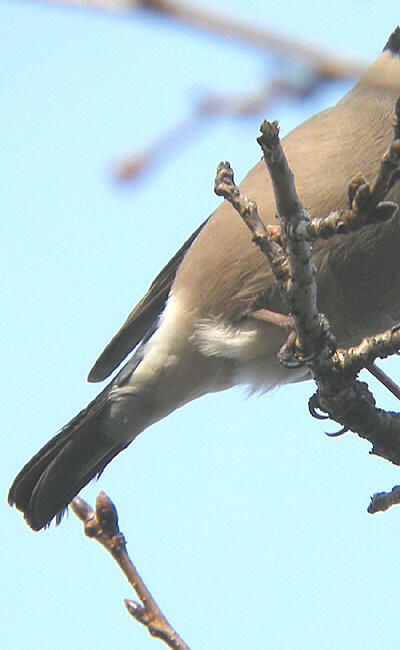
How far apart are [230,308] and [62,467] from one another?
1150mm

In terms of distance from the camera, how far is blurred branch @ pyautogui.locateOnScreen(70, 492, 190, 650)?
90.4 inches

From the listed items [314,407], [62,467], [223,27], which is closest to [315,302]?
[314,407]

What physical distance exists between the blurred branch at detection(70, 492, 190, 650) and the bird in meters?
1.07

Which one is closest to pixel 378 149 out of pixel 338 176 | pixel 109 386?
pixel 338 176

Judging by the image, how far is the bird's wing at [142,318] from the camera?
402 centimetres

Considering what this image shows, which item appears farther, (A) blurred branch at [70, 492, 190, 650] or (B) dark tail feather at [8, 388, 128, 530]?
(B) dark tail feather at [8, 388, 128, 530]

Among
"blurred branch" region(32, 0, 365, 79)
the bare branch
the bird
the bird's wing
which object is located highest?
the bird's wing

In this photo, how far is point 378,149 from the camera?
3.23 m

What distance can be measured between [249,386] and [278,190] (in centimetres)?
175

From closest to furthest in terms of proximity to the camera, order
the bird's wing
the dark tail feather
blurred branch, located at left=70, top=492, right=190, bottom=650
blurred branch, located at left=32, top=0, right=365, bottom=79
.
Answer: blurred branch, located at left=32, top=0, right=365, bottom=79 → blurred branch, located at left=70, top=492, right=190, bottom=650 → the dark tail feather → the bird's wing

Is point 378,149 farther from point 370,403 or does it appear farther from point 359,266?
point 370,403

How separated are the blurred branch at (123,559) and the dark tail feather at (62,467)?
3.85ft

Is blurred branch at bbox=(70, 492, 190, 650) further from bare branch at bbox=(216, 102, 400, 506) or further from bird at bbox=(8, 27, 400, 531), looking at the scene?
bird at bbox=(8, 27, 400, 531)

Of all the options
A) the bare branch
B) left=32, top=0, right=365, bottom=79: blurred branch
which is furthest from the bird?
left=32, top=0, right=365, bottom=79: blurred branch
